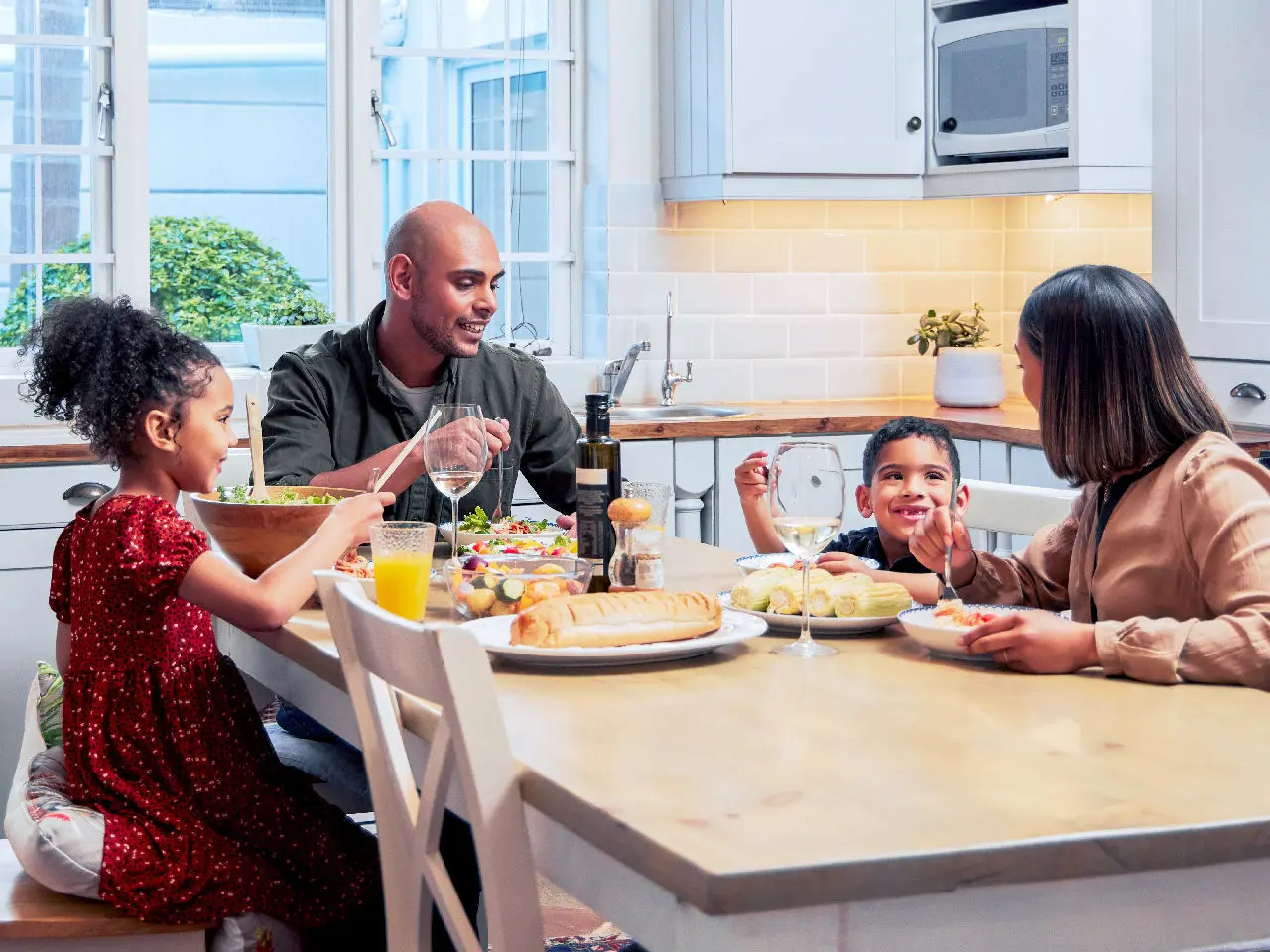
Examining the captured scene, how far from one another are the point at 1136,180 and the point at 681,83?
4.14 ft

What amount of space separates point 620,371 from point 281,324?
93 centimetres

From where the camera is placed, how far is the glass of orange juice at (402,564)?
6.41ft

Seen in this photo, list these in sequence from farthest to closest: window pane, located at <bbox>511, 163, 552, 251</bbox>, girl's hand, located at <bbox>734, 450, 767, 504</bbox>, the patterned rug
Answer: window pane, located at <bbox>511, 163, 552, 251</bbox> < the patterned rug < girl's hand, located at <bbox>734, 450, 767, 504</bbox>

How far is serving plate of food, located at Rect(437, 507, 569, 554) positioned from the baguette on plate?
0.58 metres

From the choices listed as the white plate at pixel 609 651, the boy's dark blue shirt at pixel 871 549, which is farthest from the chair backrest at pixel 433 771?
the boy's dark blue shirt at pixel 871 549

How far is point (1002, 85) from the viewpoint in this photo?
4398 mm

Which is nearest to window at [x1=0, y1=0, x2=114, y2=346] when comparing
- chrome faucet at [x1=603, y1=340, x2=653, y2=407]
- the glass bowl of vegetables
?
chrome faucet at [x1=603, y1=340, x2=653, y2=407]

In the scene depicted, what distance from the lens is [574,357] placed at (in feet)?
16.2

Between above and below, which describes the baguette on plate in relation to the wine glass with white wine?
below

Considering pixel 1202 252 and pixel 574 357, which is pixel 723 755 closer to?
pixel 1202 252

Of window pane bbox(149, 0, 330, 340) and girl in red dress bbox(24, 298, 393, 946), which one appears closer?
girl in red dress bbox(24, 298, 393, 946)

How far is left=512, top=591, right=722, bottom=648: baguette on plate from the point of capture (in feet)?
5.73

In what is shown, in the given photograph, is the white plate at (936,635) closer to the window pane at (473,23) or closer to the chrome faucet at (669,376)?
the chrome faucet at (669,376)

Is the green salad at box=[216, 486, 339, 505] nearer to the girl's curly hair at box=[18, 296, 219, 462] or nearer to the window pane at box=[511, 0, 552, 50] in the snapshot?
the girl's curly hair at box=[18, 296, 219, 462]
